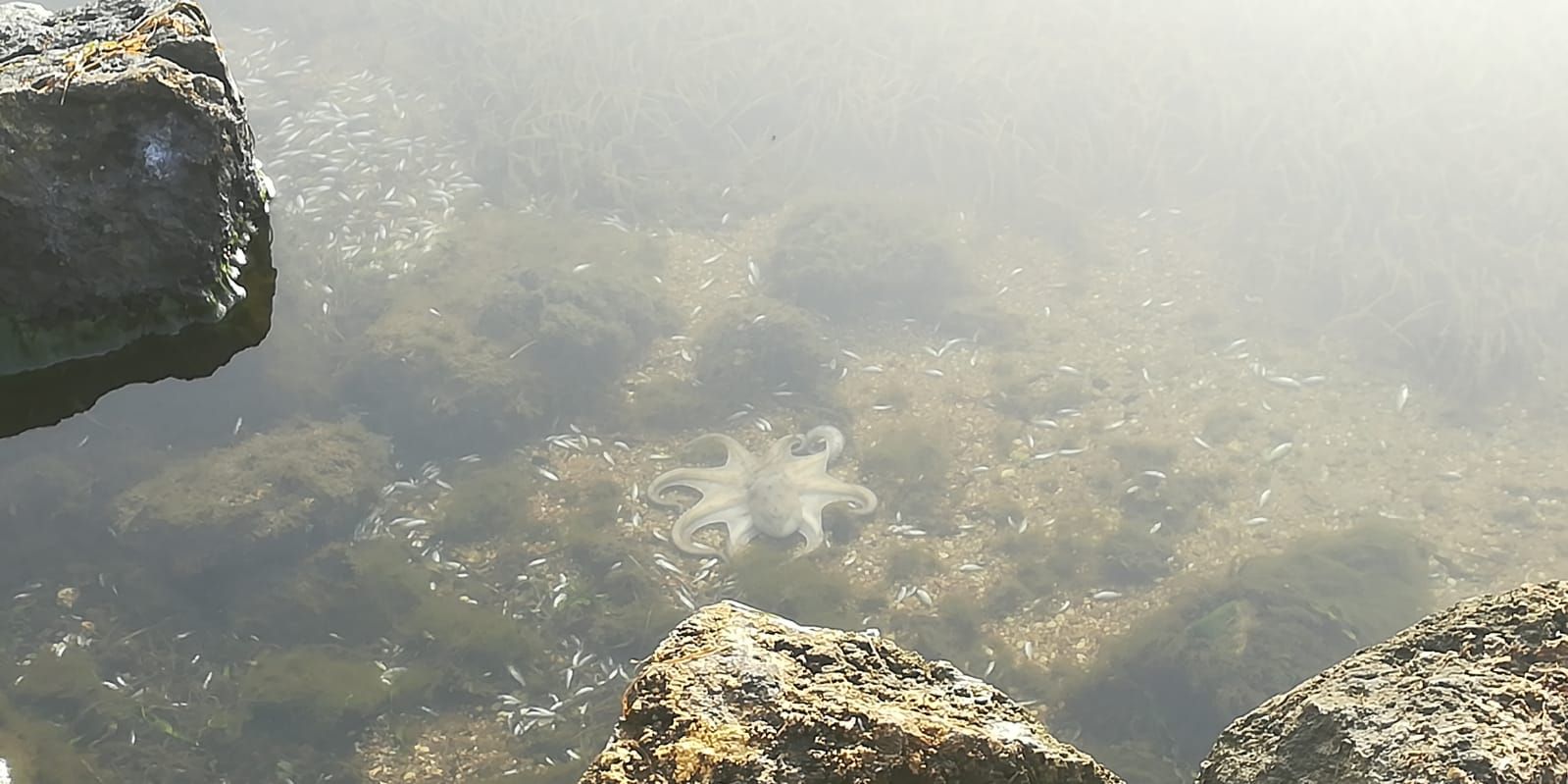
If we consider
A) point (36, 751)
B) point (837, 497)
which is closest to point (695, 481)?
point (837, 497)

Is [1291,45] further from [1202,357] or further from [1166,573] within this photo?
[1166,573]

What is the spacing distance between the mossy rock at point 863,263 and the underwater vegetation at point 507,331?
1.03 metres

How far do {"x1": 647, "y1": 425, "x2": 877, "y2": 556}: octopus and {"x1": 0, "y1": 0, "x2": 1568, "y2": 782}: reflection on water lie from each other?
→ 0.12m

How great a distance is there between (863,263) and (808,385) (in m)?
1.52

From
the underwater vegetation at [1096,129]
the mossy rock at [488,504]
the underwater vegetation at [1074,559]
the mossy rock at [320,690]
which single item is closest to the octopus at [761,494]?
the mossy rock at [488,504]

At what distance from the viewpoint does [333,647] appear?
5.64 metres

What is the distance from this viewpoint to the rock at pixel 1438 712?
271 cm

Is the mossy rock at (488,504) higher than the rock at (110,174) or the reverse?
the reverse

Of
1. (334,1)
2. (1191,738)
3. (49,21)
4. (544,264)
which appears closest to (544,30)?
(334,1)

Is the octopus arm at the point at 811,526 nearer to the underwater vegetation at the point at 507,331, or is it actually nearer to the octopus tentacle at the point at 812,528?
the octopus tentacle at the point at 812,528

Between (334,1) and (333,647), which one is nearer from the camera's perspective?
(333,647)

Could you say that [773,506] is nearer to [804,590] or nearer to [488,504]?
[804,590]

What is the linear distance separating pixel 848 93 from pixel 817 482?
188 inches

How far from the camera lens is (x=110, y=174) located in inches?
211
